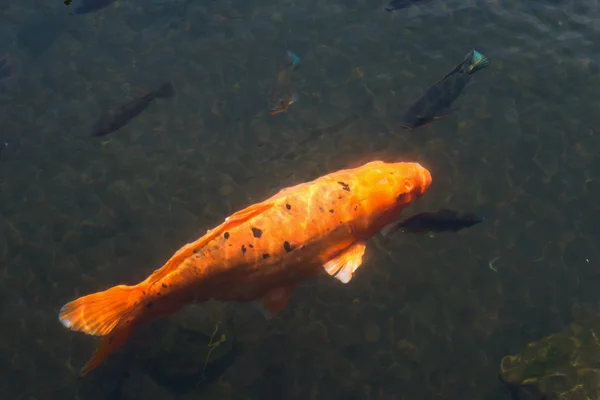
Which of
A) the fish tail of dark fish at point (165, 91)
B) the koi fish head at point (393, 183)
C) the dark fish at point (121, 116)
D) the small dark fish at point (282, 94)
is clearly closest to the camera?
the koi fish head at point (393, 183)

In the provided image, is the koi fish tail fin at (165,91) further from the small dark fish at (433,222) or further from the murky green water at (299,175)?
the small dark fish at (433,222)

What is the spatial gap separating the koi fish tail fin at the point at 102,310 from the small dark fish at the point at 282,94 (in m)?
4.34

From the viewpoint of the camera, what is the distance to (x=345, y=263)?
6.16 meters

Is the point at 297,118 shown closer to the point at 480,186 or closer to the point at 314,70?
the point at 314,70

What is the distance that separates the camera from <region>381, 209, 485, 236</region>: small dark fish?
6.49 m

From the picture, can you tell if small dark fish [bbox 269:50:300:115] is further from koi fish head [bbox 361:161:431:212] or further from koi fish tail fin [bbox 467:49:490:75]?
koi fish tail fin [bbox 467:49:490:75]

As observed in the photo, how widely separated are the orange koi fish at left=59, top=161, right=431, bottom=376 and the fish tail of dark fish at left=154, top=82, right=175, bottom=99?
14.0 feet

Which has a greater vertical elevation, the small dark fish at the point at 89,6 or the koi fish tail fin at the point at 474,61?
the koi fish tail fin at the point at 474,61

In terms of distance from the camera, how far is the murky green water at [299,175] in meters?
6.98

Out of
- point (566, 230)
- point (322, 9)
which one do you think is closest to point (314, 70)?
point (322, 9)

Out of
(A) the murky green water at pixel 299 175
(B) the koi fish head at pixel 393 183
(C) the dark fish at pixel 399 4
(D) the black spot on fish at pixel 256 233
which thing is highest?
(C) the dark fish at pixel 399 4

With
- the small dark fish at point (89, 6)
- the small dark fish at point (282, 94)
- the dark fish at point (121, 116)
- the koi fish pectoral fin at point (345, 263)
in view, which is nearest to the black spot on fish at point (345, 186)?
the koi fish pectoral fin at point (345, 263)

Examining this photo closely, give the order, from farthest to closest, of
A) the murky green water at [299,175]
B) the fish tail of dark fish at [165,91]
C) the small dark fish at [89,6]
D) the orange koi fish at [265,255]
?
the small dark fish at [89,6], the fish tail of dark fish at [165,91], the murky green water at [299,175], the orange koi fish at [265,255]

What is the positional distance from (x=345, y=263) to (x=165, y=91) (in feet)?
17.3
